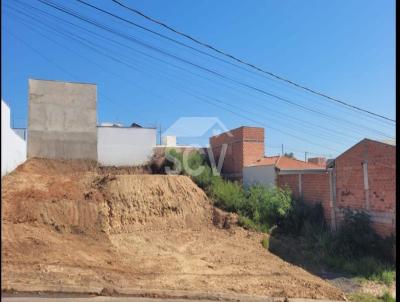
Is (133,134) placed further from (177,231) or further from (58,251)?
(58,251)

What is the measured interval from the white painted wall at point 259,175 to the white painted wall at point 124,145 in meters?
5.85

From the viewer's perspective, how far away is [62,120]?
64.7 feet

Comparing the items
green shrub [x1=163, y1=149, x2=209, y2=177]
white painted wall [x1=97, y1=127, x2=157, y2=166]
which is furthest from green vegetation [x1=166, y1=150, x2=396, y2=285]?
white painted wall [x1=97, y1=127, x2=157, y2=166]

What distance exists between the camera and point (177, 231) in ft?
47.1

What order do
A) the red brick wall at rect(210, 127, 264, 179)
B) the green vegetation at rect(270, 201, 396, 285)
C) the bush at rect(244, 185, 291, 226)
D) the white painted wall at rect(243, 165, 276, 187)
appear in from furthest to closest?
the red brick wall at rect(210, 127, 264, 179) < the white painted wall at rect(243, 165, 276, 187) < the bush at rect(244, 185, 291, 226) < the green vegetation at rect(270, 201, 396, 285)

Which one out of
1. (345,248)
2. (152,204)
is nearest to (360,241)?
(345,248)

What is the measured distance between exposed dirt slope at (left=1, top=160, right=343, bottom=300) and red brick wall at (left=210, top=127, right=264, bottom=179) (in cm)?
364

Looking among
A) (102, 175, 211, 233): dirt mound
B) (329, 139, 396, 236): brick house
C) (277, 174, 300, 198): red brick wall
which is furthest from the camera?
(277, 174, 300, 198): red brick wall

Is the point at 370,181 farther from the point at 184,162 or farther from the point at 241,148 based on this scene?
the point at 184,162

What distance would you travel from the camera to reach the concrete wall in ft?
62.4

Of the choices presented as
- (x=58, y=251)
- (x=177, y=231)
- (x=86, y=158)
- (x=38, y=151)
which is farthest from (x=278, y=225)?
(x=38, y=151)

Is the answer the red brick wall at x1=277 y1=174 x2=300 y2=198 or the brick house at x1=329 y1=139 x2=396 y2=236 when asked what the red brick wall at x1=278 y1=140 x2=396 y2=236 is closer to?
the brick house at x1=329 y1=139 x2=396 y2=236

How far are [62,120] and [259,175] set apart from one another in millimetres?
10546

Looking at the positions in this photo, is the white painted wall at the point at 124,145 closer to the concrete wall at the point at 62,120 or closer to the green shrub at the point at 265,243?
the concrete wall at the point at 62,120
